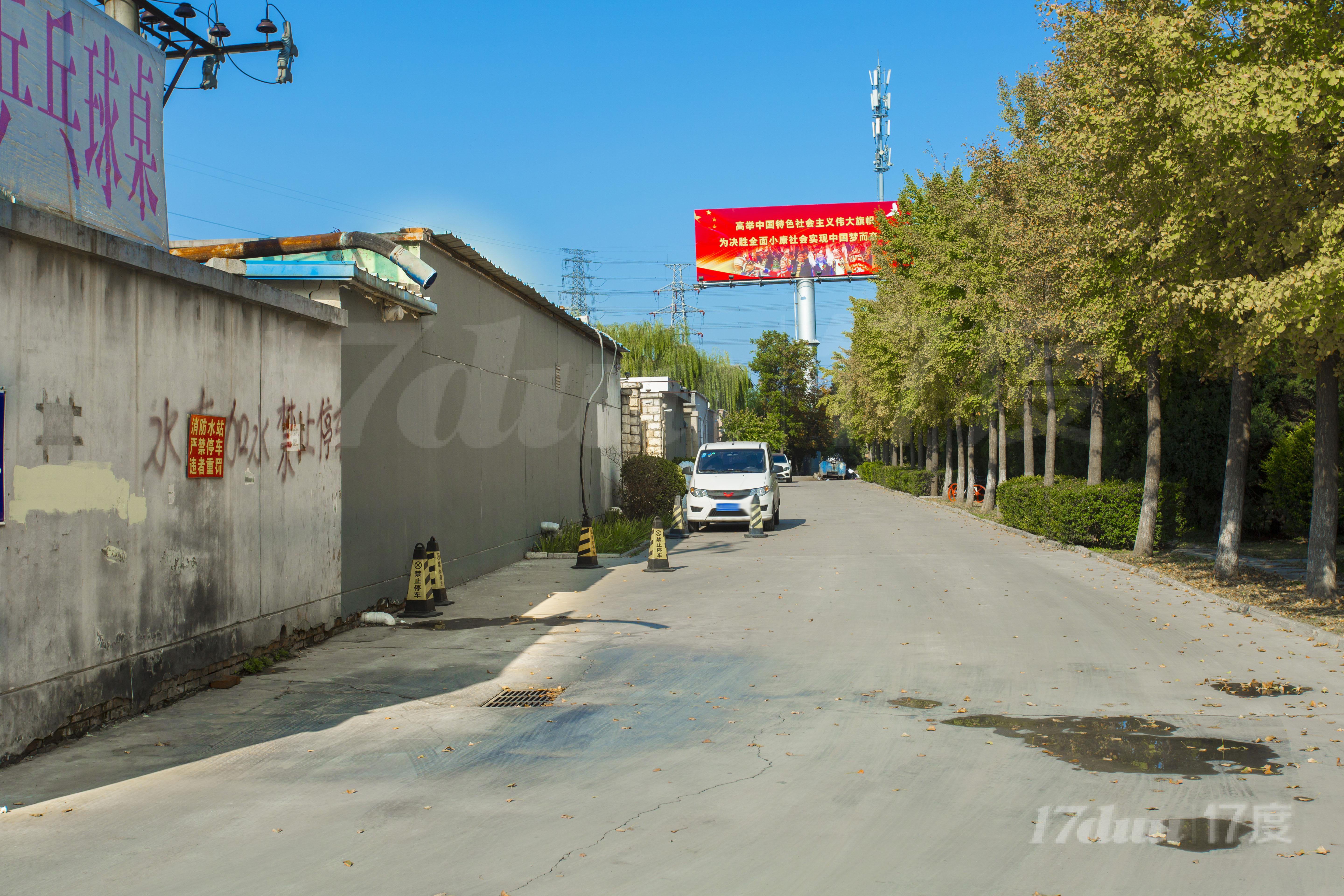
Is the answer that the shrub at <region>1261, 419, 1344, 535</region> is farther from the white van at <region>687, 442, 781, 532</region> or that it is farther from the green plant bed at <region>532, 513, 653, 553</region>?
the green plant bed at <region>532, 513, 653, 553</region>

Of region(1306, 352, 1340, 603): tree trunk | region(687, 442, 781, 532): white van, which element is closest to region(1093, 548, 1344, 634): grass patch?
region(1306, 352, 1340, 603): tree trunk

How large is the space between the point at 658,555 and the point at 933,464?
91.7 ft

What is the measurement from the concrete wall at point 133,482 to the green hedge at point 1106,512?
1382 centimetres

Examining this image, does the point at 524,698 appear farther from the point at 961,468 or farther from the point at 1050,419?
the point at 961,468

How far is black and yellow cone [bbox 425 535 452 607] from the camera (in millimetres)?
11445

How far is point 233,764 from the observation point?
578 centimetres

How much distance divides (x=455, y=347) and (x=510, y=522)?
3613mm

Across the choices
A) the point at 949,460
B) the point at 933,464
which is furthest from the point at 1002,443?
the point at 933,464

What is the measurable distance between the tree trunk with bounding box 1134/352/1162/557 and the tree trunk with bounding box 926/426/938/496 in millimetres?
24043

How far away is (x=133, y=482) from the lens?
271 inches

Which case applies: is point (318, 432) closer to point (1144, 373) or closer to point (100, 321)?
point (100, 321)

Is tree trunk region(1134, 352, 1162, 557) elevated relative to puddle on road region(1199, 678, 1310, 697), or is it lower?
elevated

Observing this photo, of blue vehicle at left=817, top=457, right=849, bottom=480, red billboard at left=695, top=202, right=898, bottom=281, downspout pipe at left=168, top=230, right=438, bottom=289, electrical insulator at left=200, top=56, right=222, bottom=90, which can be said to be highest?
red billboard at left=695, top=202, right=898, bottom=281

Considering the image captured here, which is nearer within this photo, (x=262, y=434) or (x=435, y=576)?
(x=262, y=434)
